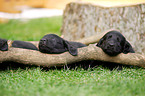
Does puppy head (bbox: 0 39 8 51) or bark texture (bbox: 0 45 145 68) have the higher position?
puppy head (bbox: 0 39 8 51)

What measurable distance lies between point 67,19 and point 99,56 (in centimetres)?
359

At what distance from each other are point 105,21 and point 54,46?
263 centimetres

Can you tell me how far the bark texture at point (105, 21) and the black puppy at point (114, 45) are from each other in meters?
1.37

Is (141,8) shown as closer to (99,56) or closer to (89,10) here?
(89,10)

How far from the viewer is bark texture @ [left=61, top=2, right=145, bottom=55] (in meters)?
5.29

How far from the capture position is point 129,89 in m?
2.79

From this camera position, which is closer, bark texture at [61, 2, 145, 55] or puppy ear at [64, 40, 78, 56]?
puppy ear at [64, 40, 78, 56]

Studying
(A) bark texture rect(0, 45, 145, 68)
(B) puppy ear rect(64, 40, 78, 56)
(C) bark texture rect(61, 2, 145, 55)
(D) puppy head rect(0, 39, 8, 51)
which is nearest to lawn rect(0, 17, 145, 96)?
(A) bark texture rect(0, 45, 145, 68)

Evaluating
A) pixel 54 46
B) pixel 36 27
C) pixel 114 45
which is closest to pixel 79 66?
pixel 54 46

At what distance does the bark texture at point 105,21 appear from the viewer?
529cm

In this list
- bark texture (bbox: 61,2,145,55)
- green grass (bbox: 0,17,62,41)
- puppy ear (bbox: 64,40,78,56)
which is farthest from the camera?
green grass (bbox: 0,17,62,41)

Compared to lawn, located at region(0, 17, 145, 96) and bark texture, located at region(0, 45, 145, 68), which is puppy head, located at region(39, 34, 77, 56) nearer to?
bark texture, located at region(0, 45, 145, 68)

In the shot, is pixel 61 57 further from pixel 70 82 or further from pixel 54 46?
pixel 70 82

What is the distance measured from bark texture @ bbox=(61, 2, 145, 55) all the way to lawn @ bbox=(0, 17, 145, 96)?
1701 millimetres
